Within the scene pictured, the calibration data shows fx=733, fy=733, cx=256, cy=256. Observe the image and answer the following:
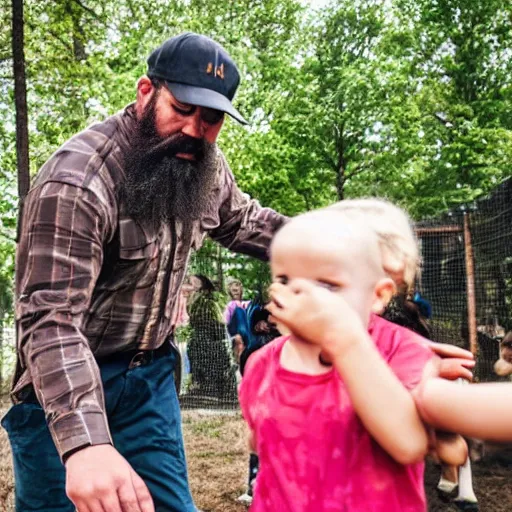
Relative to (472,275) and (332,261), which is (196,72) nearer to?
(332,261)

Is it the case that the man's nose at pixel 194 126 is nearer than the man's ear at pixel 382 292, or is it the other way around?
the man's ear at pixel 382 292

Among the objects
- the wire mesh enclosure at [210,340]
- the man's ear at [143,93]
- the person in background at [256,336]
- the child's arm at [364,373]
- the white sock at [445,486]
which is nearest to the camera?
the child's arm at [364,373]

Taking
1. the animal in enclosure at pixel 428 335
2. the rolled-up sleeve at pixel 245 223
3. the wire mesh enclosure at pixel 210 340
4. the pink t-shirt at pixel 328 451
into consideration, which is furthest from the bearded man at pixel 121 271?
the wire mesh enclosure at pixel 210 340

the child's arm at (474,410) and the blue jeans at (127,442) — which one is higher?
the child's arm at (474,410)

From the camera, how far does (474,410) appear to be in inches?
43.0

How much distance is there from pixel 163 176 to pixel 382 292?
1.13 metres

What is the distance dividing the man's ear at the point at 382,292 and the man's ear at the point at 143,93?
131 centimetres

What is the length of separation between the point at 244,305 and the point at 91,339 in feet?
17.1

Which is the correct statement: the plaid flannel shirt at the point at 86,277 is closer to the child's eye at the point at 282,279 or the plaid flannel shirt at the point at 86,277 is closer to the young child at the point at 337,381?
the young child at the point at 337,381

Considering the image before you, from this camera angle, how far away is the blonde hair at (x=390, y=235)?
1.58 metres

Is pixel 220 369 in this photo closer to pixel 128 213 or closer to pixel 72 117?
pixel 72 117

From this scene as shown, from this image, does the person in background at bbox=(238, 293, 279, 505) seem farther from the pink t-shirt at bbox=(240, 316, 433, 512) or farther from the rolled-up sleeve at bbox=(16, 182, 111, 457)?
the pink t-shirt at bbox=(240, 316, 433, 512)

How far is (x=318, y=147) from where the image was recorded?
19.9 meters

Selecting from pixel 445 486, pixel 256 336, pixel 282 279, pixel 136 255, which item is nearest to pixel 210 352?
pixel 256 336
